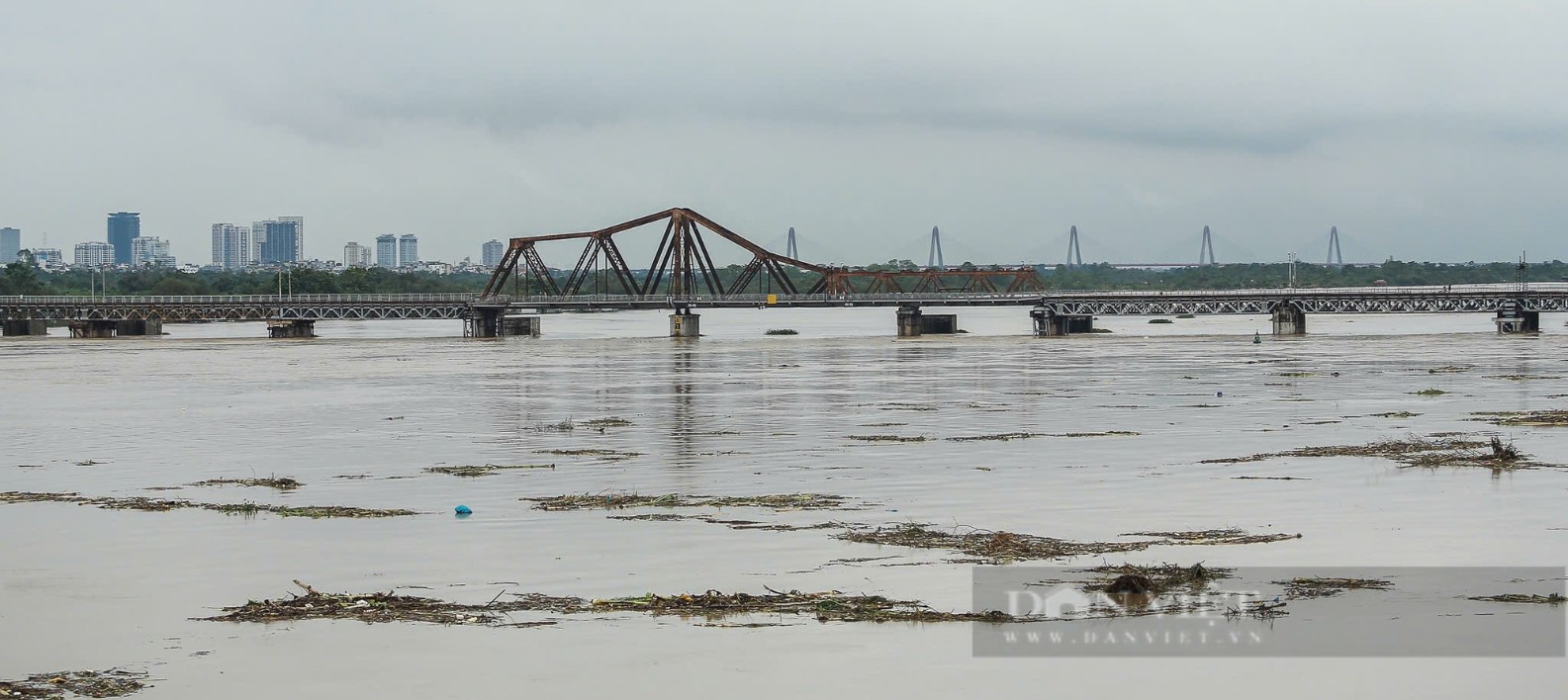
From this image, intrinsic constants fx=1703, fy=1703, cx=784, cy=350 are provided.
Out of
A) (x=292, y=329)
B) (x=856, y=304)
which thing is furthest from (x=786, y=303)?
(x=292, y=329)

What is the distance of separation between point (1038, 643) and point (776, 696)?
3.09m

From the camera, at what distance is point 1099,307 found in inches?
6496

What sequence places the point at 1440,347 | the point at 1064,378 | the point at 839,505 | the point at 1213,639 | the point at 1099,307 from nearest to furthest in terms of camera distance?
the point at 1213,639 → the point at 839,505 → the point at 1064,378 → the point at 1440,347 → the point at 1099,307

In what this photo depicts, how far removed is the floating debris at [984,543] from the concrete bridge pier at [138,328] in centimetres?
17067

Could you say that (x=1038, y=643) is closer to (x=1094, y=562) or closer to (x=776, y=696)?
(x=776, y=696)

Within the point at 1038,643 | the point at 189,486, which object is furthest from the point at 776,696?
the point at 189,486

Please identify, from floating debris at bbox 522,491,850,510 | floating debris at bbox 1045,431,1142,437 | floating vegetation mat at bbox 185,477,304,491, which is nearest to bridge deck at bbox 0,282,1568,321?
floating debris at bbox 1045,431,1142,437

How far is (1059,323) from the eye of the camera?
16312 centimetres

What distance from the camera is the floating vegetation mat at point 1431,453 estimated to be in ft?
110

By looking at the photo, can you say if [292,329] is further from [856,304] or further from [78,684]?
[78,684]

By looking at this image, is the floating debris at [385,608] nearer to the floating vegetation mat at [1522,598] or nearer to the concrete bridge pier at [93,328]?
the floating vegetation mat at [1522,598]

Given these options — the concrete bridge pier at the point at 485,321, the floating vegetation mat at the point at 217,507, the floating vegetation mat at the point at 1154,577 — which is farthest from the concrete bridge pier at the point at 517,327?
the floating vegetation mat at the point at 1154,577

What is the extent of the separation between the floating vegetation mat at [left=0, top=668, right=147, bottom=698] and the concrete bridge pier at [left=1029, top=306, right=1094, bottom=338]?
147m

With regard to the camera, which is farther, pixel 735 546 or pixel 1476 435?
pixel 1476 435
